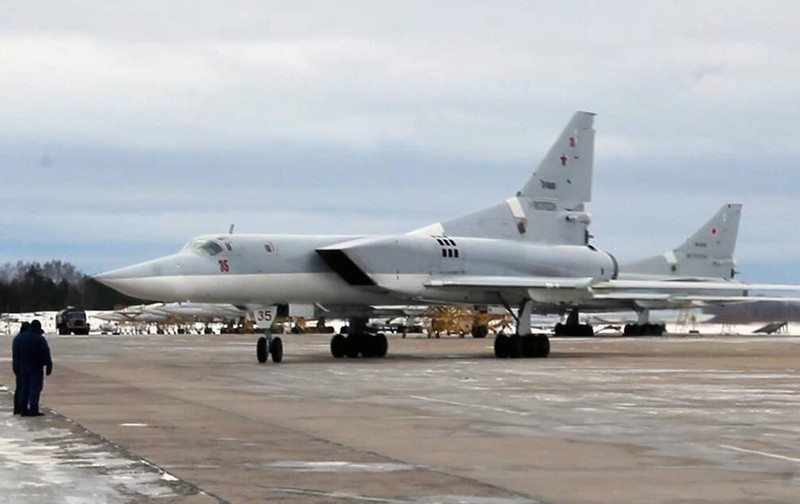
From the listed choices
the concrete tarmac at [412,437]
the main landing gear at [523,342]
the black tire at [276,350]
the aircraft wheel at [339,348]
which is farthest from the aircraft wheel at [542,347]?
the concrete tarmac at [412,437]

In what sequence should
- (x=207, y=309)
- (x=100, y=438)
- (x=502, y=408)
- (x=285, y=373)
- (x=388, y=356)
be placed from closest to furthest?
1. (x=100, y=438)
2. (x=502, y=408)
3. (x=285, y=373)
4. (x=388, y=356)
5. (x=207, y=309)

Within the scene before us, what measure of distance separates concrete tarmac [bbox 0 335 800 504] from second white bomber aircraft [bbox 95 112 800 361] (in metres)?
3.96

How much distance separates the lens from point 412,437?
14.3 metres

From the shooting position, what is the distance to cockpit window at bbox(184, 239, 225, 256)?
3128 centimetres

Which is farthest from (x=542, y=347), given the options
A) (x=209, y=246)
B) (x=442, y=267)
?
(x=209, y=246)

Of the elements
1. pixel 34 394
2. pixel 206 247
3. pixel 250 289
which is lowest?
pixel 34 394

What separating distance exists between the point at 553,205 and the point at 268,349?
1016cm

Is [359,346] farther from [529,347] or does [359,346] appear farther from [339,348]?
[529,347]

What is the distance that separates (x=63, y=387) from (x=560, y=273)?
1697 cm

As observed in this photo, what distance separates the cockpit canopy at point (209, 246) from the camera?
31297 mm

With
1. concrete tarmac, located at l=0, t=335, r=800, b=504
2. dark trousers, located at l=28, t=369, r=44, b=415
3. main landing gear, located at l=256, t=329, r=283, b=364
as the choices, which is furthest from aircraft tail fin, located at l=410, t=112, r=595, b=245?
dark trousers, located at l=28, t=369, r=44, b=415

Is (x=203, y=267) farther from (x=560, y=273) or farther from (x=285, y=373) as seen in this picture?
(x=560, y=273)

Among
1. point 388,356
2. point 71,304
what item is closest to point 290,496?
point 388,356

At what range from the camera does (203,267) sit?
101 ft
